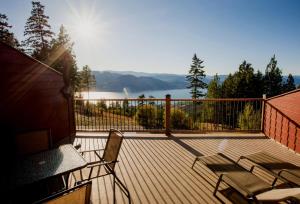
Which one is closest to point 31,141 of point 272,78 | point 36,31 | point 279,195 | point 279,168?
point 279,195

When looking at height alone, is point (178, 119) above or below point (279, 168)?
below

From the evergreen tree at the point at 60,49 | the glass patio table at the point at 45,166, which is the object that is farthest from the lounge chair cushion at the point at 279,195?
the evergreen tree at the point at 60,49

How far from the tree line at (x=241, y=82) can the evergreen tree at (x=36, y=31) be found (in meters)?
24.8

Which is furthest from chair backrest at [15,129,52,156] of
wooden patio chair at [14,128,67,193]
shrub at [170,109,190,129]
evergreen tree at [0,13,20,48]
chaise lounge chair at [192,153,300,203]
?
evergreen tree at [0,13,20,48]

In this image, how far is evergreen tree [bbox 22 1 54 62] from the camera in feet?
78.4

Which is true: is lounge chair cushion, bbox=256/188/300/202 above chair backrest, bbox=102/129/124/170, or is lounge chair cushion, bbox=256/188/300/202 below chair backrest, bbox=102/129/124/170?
below

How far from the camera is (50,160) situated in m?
2.25

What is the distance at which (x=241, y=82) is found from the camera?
105 feet

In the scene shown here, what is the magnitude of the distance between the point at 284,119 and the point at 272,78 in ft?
142

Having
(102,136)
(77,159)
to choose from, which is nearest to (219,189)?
(77,159)

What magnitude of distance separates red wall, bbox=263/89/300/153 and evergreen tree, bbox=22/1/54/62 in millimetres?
24965

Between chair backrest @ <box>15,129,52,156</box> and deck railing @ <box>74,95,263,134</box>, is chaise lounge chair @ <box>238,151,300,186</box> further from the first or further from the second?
chair backrest @ <box>15,129,52,156</box>

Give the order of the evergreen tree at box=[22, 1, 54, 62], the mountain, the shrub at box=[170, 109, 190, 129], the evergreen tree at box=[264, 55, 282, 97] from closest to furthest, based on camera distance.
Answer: the shrub at box=[170, 109, 190, 129] < the evergreen tree at box=[22, 1, 54, 62] < the evergreen tree at box=[264, 55, 282, 97] < the mountain

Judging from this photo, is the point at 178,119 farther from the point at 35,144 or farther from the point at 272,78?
the point at 272,78
